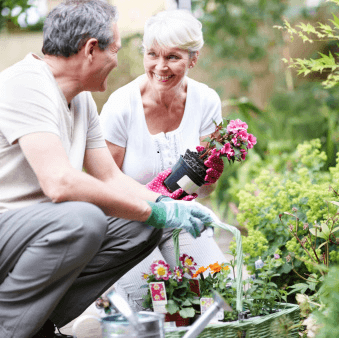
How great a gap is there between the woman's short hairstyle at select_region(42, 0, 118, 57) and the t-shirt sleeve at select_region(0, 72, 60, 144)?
0.18m

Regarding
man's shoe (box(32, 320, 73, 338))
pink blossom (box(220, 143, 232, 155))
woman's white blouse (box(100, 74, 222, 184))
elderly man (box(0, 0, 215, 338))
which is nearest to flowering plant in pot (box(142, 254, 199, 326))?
elderly man (box(0, 0, 215, 338))

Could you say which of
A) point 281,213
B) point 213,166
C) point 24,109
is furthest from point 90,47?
point 281,213

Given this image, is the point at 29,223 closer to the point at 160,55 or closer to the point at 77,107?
the point at 77,107

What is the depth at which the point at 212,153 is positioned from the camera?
7.14ft

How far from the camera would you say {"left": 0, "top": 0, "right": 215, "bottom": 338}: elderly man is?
1.65 m

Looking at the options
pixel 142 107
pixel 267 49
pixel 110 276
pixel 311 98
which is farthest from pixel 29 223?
pixel 267 49

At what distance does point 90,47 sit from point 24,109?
345 millimetres

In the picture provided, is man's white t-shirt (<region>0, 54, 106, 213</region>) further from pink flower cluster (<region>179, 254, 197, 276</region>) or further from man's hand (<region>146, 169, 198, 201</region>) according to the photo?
pink flower cluster (<region>179, 254, 197, 276</region>)

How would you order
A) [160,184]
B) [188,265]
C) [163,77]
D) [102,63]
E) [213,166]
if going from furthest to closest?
[163,77] → [160,184] → [213,166] → [188,265] → [102,63]

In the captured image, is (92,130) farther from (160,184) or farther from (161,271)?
(161,271)

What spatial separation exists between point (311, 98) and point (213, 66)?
128cm

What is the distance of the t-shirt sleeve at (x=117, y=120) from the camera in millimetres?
2512

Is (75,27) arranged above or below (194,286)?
above

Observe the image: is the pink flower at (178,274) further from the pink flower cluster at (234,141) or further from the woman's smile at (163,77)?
the woman's smile at (163,77)
